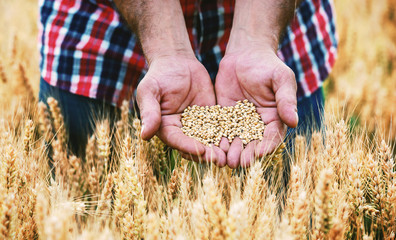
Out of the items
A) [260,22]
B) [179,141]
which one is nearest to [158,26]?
[260,22]

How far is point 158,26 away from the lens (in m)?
1.84

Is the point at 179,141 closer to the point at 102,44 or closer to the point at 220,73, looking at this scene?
the point at 220,73

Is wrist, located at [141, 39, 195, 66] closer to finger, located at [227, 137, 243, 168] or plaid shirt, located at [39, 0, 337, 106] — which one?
plaid shirt, located at [39, 0, 337, 106]

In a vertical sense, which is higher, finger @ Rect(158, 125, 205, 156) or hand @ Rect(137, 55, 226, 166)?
hand @ Rect(137, 55, 226, 166)

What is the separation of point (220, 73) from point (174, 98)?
0.30 m

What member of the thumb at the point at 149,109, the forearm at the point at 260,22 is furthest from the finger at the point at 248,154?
the forearm at the point at 260,22

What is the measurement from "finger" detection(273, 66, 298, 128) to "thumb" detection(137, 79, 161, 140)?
0.49m

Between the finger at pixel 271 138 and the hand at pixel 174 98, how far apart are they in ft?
0.50

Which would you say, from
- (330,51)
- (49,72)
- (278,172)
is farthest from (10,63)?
(330,51)

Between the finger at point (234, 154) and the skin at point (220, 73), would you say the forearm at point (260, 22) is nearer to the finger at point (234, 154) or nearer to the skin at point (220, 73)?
the skin at point (220, 73)

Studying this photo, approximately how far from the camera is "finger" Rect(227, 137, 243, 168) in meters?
1.45

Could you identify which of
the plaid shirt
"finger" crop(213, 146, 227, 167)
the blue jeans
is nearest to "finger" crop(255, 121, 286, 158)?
"finger" crop(213, 146, 227, 167)

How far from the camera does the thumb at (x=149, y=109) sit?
4.67ft

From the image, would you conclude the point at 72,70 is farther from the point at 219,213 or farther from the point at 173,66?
the point at 219,213
